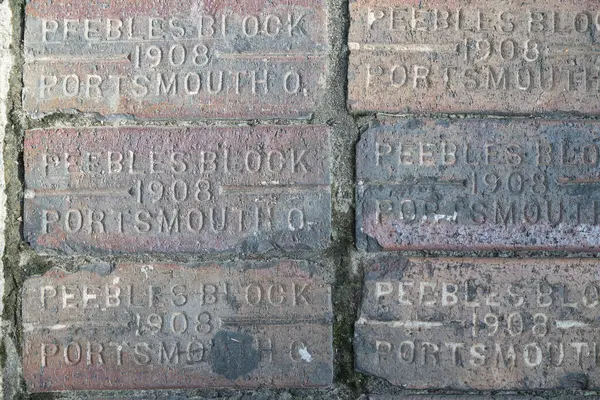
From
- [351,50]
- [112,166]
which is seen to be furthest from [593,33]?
[112,166]

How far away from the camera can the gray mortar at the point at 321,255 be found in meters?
1.23

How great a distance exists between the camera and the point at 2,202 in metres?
1.27

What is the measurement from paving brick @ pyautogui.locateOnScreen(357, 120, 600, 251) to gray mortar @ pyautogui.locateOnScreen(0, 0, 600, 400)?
0.03m

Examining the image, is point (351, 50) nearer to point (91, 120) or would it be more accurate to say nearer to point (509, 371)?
point (91, 120)

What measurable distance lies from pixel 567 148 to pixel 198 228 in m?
0.81

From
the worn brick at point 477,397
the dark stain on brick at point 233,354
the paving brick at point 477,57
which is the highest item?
the paving brick at point 477,57

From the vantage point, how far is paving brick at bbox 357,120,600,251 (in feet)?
3.99

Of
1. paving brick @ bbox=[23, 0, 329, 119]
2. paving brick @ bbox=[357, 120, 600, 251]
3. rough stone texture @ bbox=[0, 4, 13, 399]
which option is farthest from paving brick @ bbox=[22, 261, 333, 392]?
paving brick @ bbox=[23, 0, 329, 119]

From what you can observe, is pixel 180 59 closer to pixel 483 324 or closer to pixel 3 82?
pixel 3 82

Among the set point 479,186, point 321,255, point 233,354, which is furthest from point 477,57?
point 233,354

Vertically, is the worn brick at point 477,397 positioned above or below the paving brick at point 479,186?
below

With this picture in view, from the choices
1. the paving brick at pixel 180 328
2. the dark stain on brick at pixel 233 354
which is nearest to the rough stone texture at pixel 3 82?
the paving brick at pixel 180 328

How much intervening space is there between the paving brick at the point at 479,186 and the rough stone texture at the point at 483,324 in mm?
56

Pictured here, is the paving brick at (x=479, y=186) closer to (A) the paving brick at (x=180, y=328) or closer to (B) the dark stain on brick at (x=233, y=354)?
(A) the paving brick at (x=180, y=328)
